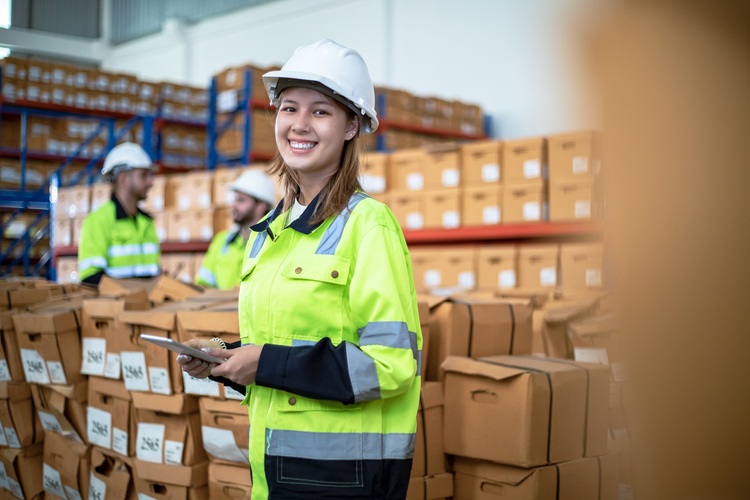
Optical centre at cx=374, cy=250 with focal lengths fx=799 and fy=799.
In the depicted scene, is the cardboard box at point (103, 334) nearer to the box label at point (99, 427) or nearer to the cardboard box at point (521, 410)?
the box label at point (99, 427)

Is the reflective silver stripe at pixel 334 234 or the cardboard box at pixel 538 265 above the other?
the reflective silver stripe at pixel 334 234

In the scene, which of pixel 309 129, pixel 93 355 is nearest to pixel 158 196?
pixel 93 355

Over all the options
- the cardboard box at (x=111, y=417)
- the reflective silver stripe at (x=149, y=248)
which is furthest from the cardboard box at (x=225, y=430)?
the reflective silver stripe at (x=149, y=248)

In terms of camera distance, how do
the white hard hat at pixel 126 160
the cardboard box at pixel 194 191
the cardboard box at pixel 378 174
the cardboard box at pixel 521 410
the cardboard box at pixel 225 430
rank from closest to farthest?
the cardboard box at pixel 521 410 → the cardboard box at pixel 225 430 → the white hard hat at pixel 126 160 → the cardboard box at pixel 378 174 → the cardboard box at pixel 194 191

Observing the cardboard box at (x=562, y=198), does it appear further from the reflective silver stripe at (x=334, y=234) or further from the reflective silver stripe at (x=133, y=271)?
the reflective silver stripe at (x=334, y=234)

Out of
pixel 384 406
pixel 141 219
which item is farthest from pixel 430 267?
pixel 384 406

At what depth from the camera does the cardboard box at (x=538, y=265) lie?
5395 millimetres

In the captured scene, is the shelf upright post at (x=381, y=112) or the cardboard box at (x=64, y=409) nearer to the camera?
the cardboard box at (x=64, y=409)

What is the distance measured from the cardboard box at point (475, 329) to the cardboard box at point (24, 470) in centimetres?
191

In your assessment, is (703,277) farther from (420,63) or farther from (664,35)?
(420,63)

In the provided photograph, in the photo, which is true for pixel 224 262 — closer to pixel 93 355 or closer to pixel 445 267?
pixel 445 267

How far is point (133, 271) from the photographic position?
16.2ft

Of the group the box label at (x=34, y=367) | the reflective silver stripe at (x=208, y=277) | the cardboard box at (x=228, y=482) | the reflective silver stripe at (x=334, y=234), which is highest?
the reflective silver stripe at (x=334, y=234)

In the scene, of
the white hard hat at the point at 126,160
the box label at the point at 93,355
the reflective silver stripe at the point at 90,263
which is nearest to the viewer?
the box label at the point at 93,355
